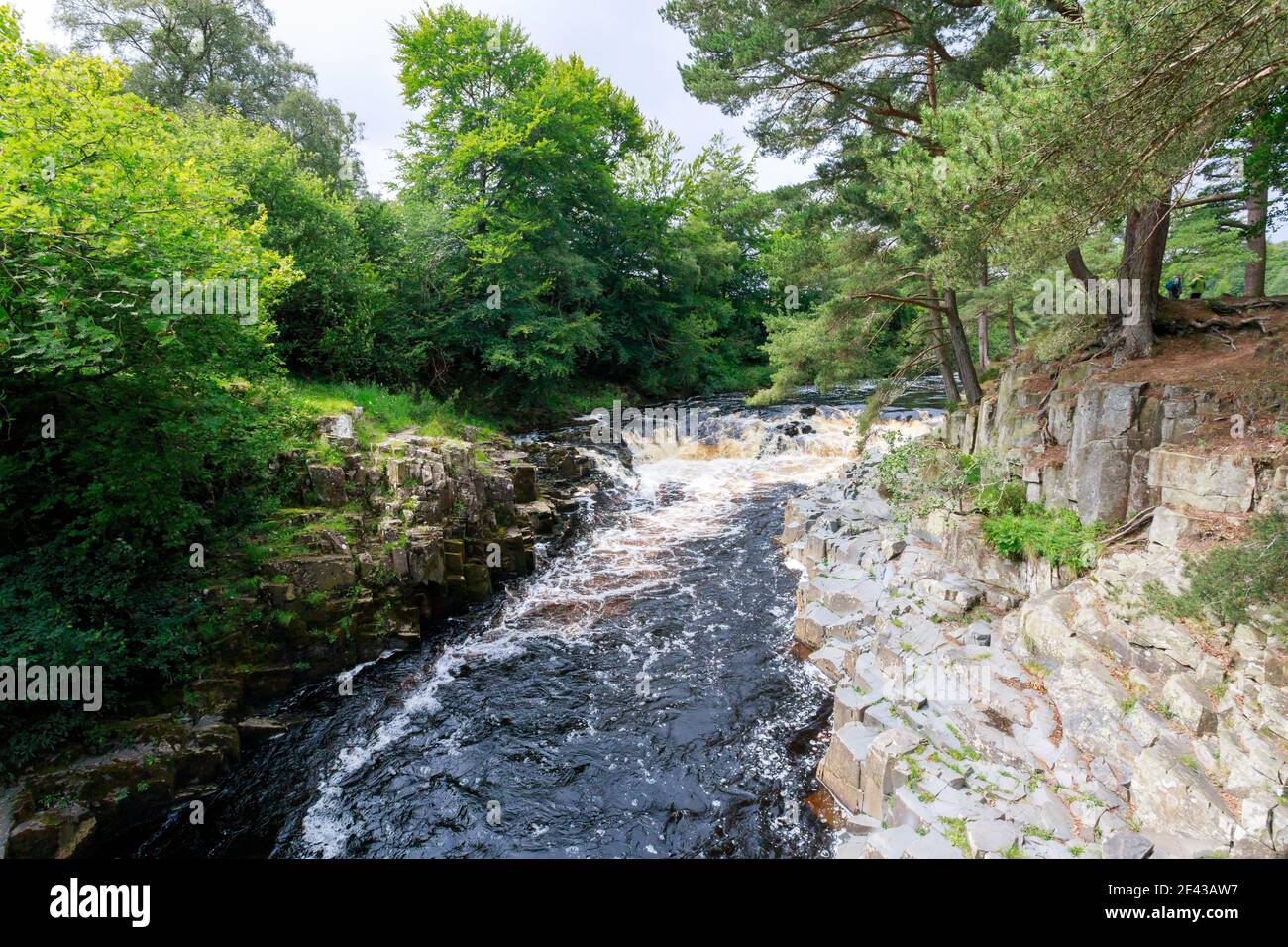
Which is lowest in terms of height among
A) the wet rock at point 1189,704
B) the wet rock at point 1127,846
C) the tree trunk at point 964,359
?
the wet rock at point 1127,846

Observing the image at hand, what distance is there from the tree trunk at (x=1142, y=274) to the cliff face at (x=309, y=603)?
11.4 meters

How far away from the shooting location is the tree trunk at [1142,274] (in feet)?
26.5

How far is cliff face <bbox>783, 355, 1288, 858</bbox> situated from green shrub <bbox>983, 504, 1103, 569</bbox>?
0.18m

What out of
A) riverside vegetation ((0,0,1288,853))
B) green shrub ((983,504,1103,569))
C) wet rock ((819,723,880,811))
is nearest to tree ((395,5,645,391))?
riverside vegetation ((0,0,1288,853))

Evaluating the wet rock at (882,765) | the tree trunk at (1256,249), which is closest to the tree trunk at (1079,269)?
the tree trunk at (1256,249)

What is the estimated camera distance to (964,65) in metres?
9.05

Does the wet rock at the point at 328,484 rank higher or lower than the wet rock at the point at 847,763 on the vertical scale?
higher

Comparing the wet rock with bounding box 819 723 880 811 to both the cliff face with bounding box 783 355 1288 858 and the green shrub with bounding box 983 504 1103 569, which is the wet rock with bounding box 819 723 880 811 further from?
the green shrub with bounding box 983 504 1103 569

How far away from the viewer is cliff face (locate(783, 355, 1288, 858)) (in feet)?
13.5

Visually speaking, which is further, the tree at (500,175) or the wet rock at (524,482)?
the tree at (500,175)

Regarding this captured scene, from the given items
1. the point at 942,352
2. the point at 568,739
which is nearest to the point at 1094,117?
the point at 568,739

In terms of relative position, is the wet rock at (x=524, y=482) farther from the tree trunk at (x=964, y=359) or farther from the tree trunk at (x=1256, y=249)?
the tree trunk at (x=1256, y=249)

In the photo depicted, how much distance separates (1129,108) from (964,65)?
5.52 metres
